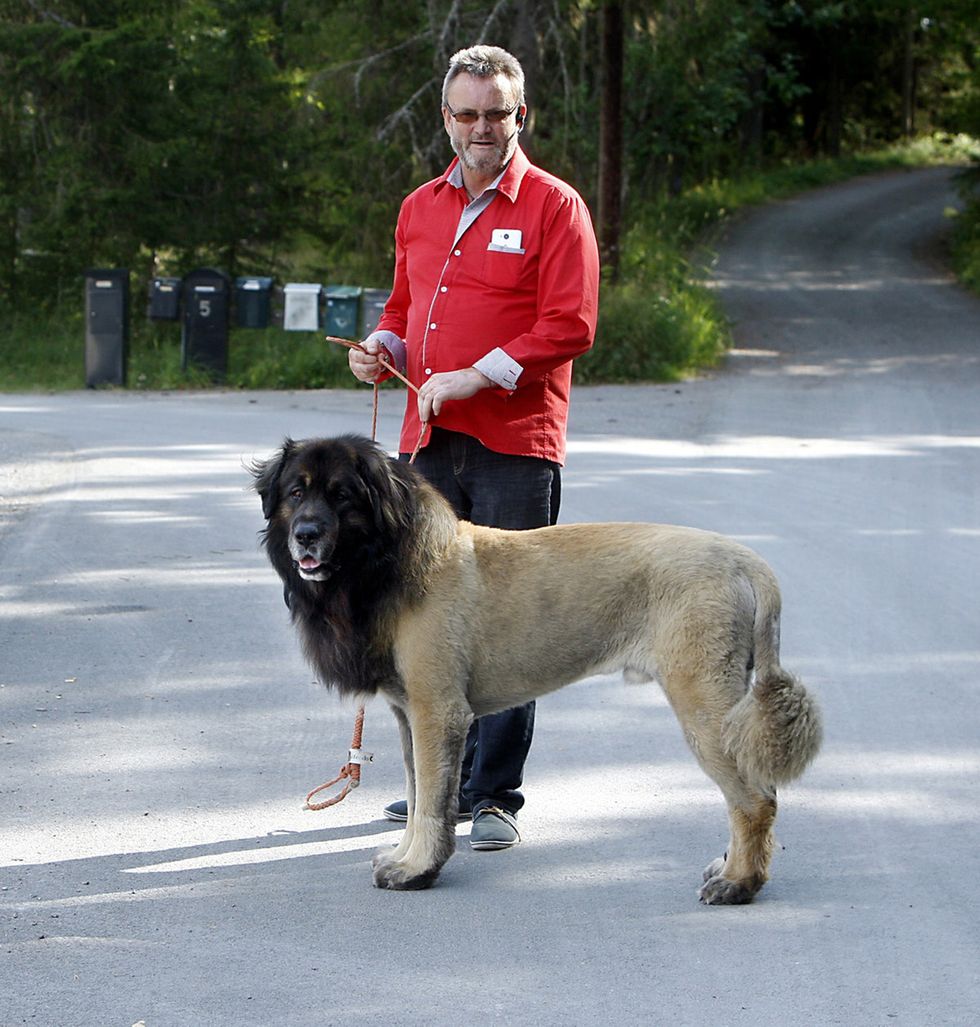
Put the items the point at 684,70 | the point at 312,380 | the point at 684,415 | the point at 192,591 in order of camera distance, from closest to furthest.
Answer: the point at 192,591 < the point at 684,415 < the point at 312,380 < the point at 684,70

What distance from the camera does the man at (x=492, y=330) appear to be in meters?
4.92

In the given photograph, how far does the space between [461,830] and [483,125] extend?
2479 mm

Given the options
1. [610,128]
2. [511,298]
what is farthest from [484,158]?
[610,128]

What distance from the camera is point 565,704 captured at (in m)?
6.69

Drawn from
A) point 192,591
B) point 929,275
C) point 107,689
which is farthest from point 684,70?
point 107,689

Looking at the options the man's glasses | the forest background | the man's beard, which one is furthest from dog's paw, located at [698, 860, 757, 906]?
the forest background

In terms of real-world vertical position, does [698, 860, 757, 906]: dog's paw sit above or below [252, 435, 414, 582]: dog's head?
below

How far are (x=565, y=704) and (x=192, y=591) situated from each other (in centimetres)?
277

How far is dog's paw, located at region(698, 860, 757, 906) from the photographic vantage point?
4500 millimetres

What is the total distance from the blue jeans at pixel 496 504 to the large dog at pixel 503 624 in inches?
17.4

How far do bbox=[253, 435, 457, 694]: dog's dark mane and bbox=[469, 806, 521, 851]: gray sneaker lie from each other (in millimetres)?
718

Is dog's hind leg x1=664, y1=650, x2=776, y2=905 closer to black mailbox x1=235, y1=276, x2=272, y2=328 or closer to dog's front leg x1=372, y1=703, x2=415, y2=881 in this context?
dog's front leg x1=372, y1=703, x2=415, y2=881

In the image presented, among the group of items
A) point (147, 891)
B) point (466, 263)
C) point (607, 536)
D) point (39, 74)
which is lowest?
point (147, 891)

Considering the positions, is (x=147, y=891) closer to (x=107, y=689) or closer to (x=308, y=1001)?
(x=308, y=1001)
